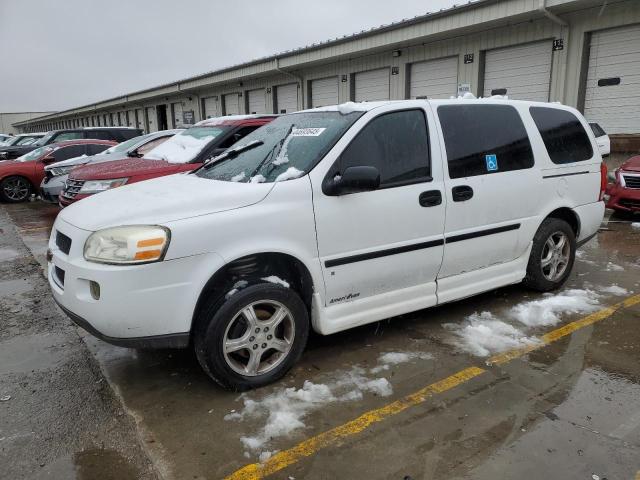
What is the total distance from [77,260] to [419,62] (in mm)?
15055

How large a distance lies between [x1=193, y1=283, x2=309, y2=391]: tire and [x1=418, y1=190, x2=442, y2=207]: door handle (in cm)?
118

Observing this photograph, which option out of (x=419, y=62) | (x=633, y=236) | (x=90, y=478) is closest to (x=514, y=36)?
(x=419, y=62)

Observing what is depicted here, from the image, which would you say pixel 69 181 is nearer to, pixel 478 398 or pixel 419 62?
pixel 478 398

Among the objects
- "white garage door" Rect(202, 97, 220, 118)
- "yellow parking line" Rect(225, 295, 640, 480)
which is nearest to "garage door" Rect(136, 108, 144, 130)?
"white garage door" Rect(202, 97, 220, 118)

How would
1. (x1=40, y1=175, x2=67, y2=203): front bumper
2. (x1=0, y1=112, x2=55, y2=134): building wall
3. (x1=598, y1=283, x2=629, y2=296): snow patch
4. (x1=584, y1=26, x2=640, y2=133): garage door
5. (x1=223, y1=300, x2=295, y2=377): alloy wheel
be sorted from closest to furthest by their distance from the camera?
1. (x1=223, y1=300, x2=295, y2=377): alloy wheel
2. (x1=598, y1=283, x2=629, y2=296): snow patch
3. (x1=40, y1=175, x2=67, y2=203): front bumper
4. (x1=584, y1=26, x2=640, y2=133): garage door
5. (x1=0, y1=112, x2=55, y2=134): building wall

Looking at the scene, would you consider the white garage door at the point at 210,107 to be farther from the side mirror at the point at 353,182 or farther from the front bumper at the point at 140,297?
the front bumper at the point at 140,297

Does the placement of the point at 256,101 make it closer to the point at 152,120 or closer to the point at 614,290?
the point at 152,120

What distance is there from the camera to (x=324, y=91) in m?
20.0

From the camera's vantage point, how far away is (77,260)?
3.04 metres

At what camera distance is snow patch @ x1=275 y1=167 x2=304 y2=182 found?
333 centimetres

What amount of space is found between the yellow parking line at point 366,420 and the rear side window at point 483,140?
1.39 meters

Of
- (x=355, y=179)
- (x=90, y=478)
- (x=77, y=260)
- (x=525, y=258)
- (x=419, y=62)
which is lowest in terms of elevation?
(x=90, y=478)

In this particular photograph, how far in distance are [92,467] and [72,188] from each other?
19.9ft

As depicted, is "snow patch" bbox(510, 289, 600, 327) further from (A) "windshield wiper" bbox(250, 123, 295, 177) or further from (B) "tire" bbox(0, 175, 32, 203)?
(B) "tire" bbox(0, 175, 32, 203)
